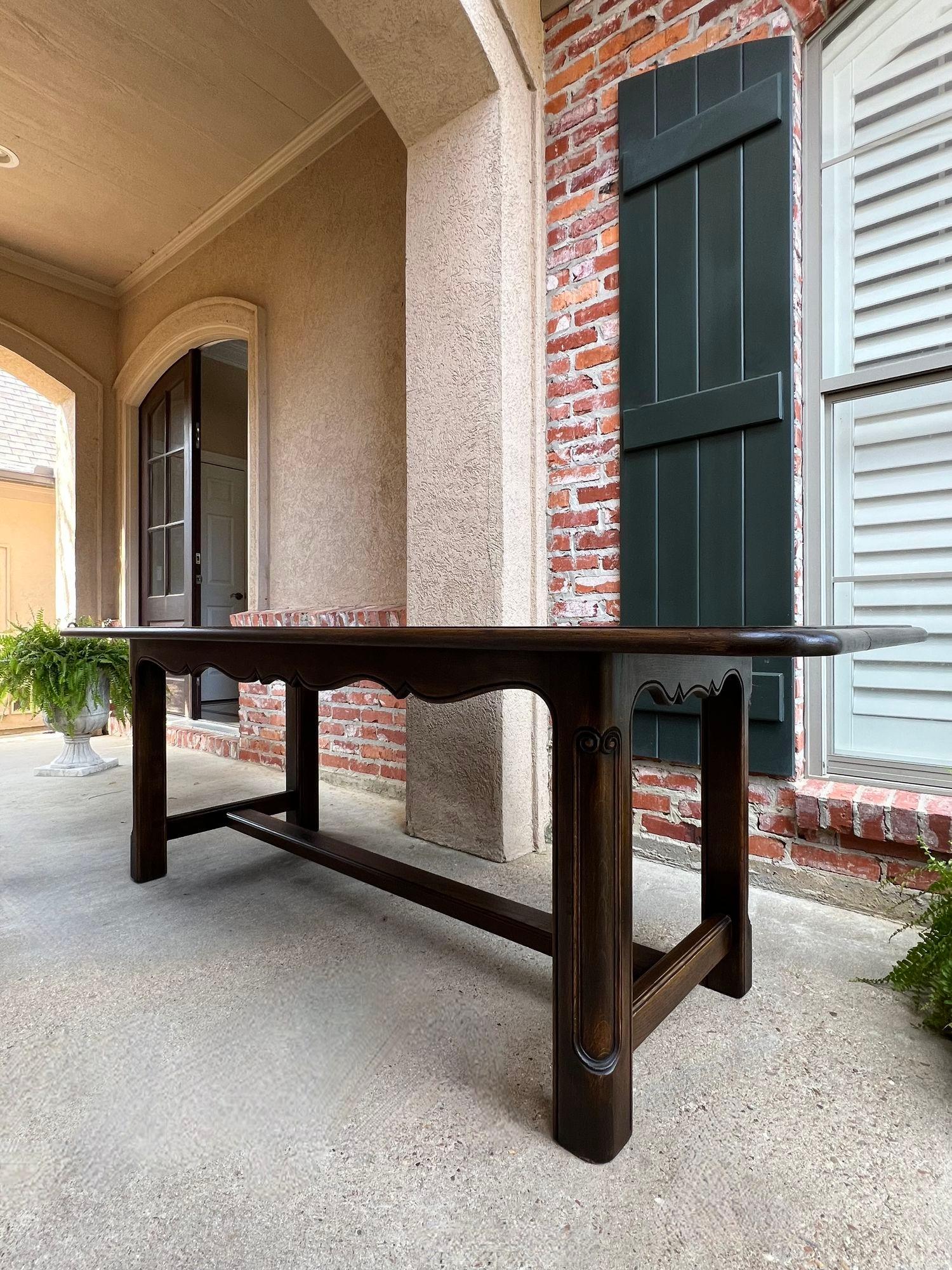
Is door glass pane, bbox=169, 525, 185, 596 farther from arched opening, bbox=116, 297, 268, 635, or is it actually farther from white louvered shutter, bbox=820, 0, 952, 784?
white louvered shutter, bbox=820, 0, 952, 784

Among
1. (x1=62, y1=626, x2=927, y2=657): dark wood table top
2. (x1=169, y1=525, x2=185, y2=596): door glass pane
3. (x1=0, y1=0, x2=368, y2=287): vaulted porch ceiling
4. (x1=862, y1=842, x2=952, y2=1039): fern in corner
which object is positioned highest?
(x1=0, y1=0, x2=368, y2=287): vaulted porch ceiling

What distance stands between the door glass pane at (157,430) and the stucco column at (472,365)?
3277 millimetres

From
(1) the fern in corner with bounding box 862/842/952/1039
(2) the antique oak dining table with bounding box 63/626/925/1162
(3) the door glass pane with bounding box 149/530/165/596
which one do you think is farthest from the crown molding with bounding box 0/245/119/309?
(1) the fern in corner with bounding box 862/842/952/1039

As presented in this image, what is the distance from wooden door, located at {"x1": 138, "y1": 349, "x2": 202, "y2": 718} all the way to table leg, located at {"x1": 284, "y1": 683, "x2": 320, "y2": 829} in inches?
99.1

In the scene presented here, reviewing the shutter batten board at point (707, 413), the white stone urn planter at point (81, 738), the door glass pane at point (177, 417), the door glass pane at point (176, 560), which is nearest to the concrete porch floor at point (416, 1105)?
the shutter batten board at point (707, 413)

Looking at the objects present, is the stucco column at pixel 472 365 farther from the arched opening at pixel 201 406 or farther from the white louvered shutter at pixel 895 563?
the arched opening at pixel 201 406

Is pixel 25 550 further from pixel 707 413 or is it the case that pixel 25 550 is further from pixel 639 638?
pixel 639 638

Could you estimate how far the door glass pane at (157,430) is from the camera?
4898 millimetres

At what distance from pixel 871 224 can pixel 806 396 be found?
48 centimetres

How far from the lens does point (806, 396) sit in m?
1.92

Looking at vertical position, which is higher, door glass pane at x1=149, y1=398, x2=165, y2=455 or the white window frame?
door glass pane at x1=149, y1=398, x2=165, y2=455

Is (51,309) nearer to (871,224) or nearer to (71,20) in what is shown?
(71,20)

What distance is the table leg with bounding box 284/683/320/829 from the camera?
2326mm

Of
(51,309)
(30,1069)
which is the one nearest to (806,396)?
(30,1069)
